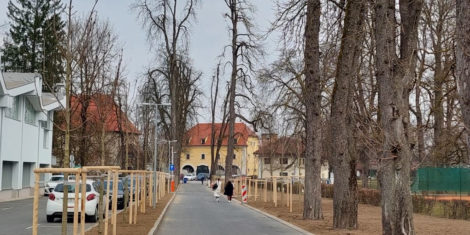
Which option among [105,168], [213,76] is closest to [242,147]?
[213,76]

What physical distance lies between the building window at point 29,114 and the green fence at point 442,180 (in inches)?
1044

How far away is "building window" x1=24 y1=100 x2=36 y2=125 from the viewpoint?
A: 126 feet

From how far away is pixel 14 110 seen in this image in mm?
36188

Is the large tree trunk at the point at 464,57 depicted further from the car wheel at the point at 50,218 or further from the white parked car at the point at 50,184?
the white parked car at the point at 50,184

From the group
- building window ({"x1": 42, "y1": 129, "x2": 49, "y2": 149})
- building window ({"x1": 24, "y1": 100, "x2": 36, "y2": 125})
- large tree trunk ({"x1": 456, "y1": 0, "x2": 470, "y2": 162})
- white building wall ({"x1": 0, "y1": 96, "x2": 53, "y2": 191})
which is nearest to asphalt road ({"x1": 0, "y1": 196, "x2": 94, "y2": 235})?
white building wall ({"x1": 0, "y1": 96, "x2": 53, "y2": 191})

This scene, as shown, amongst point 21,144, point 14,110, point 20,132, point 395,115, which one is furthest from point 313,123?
point 21,144

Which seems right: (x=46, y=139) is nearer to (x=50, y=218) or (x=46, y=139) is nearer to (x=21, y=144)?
(x=21, y=144)

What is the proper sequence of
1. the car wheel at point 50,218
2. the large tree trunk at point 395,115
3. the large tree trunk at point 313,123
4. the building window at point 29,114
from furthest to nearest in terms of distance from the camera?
the building window at point 29,114
the large tree trunk at point 313,123
the car wheel at point 50,218
the large tree trunk at point 395,115

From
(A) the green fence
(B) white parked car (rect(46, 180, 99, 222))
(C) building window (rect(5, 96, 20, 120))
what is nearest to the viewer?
(B) white parked car (rect(46, 180, 99, 222))

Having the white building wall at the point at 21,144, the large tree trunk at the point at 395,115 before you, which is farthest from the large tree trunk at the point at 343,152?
the white building wall at the point at 21,144

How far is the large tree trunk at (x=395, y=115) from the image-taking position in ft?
40.3

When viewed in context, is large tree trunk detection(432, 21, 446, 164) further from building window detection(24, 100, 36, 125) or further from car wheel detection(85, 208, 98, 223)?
building window detection(24, 100, 36, 125)

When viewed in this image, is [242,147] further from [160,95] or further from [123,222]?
[123,222]

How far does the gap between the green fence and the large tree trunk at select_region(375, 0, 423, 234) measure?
21491 mm
